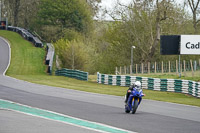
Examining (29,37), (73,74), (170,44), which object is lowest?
(73,74)

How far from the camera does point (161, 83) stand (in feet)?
116

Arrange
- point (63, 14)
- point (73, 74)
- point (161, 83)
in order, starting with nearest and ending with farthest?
point (161, 83) < point (73, 74) < point (63, 14)

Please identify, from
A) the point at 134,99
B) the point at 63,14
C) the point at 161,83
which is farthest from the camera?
the point at 63,14

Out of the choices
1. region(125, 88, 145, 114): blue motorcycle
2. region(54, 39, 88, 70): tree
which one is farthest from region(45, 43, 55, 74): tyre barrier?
region(125, 88, 145, 114): blue motorcycle

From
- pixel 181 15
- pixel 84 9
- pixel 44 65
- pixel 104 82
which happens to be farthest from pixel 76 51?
pixel 84 9

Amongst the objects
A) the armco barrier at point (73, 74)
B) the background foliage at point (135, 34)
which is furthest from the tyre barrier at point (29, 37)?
the armco barrier at point (73, 74)

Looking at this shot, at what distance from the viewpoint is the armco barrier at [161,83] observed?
29881 mm

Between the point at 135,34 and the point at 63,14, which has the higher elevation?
the point at 63,14

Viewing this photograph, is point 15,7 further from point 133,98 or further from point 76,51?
point 133,98

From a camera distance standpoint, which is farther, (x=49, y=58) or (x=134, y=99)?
(x=49, y=58)

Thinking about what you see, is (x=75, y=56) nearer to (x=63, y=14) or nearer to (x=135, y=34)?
(x=135, y=34)

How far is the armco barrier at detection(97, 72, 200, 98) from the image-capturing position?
98.0 ft

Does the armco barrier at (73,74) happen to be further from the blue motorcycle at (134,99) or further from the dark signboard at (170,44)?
the blue motorcycle at (134,99)

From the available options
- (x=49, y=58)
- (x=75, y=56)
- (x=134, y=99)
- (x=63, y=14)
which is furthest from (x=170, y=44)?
(x=63, y=14)
